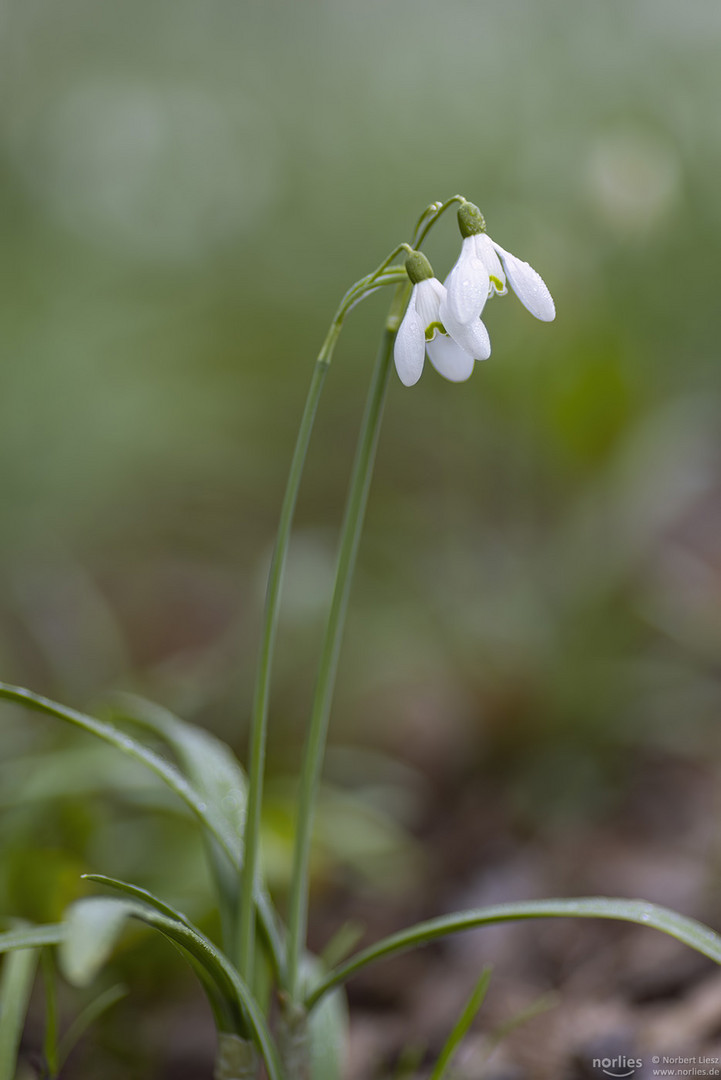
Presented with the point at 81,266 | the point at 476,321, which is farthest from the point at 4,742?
the point at 81,266

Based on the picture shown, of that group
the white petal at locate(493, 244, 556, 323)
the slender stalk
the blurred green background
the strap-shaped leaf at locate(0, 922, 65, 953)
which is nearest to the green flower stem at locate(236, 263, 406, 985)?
the slender stalk

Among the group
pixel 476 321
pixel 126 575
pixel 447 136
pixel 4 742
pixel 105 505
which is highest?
pixel 447 136

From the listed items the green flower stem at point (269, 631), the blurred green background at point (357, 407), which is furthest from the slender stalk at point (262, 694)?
the blurred green background at point (357, 407)

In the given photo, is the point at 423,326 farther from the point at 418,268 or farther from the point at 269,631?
the point at 269,631

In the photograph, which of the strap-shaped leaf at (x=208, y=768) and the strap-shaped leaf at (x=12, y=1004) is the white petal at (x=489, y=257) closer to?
the strap-shaped leaf at (x=208, y=768)

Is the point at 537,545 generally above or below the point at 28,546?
above

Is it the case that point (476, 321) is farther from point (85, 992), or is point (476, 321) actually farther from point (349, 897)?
point (349, 897)
